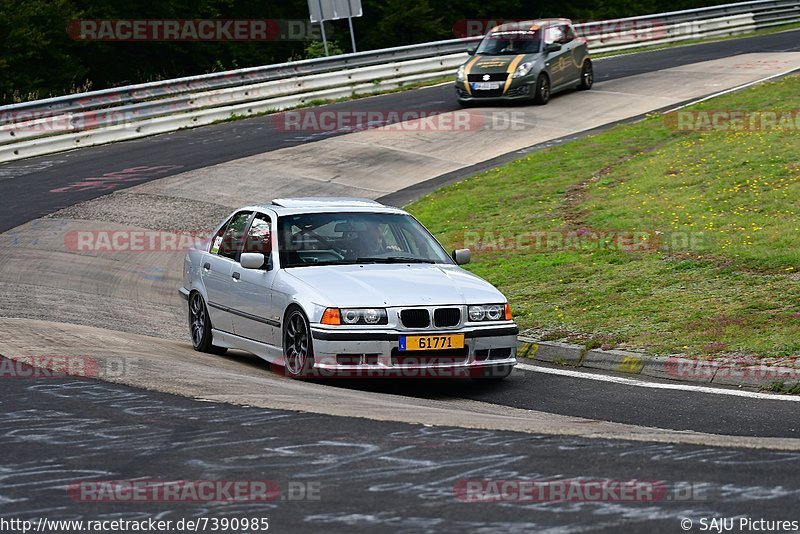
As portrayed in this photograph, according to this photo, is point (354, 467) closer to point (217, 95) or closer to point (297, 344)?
point (297, 344)

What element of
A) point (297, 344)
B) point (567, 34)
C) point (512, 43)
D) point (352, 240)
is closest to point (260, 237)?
point (352, 240)

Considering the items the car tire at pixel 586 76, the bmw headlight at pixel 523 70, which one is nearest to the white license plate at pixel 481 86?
the bmw headlight at pixel 523 70

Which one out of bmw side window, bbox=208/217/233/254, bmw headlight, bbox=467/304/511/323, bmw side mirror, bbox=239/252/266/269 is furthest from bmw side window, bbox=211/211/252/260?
bmw headlight, bbox=467/304/511/323

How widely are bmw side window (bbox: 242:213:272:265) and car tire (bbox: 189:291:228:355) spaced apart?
94cm

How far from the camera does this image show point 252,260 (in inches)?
410

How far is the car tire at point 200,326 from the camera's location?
38.3 feet

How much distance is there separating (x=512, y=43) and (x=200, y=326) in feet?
58.7

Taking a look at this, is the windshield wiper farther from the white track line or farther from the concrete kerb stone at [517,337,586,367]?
the concrete kerb stone at [517,337,586,367]

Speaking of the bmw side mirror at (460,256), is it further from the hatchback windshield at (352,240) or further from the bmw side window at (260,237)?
the bmw side window at (260,237)

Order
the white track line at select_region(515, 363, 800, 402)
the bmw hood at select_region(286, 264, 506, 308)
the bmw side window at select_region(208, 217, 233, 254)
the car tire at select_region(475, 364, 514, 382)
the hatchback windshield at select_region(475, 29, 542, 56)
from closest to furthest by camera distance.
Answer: the white track line at select_region(515, 363, 800, 402)
the bmw hood at select_region(286, 264, 506, 308)
the car tire at select_region(475, 364, 514, 382)
the bmw side window at select_region(208, 217, 233, 254)
the hatchback windshield at select_region(475, 29, 542, 56)

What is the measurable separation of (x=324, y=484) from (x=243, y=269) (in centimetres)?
502

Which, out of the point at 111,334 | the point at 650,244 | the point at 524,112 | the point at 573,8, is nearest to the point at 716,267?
the point at 650,244

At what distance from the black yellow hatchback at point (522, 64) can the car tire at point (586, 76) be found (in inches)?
18.5

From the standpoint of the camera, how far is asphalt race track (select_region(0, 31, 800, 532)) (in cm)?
577
